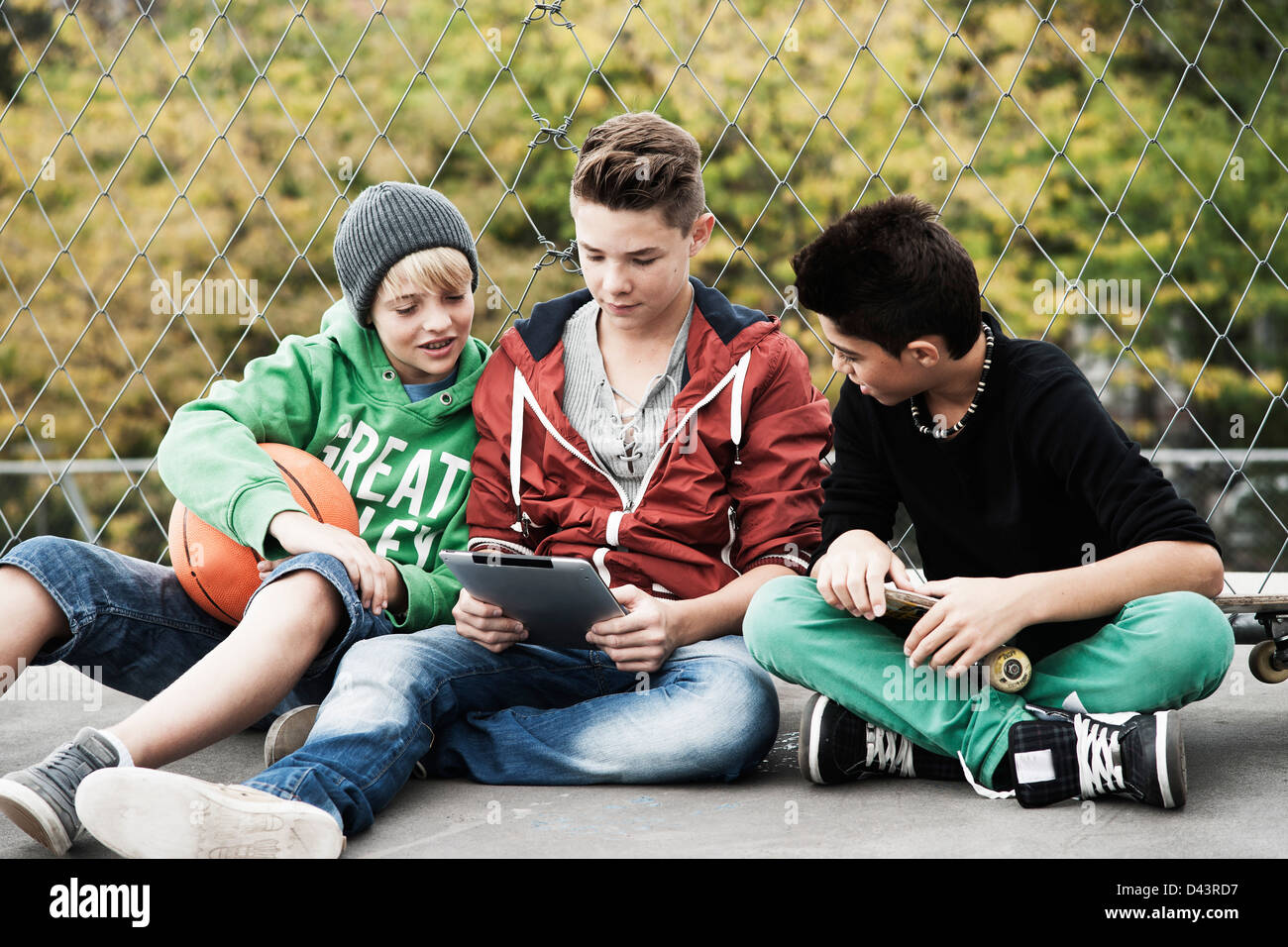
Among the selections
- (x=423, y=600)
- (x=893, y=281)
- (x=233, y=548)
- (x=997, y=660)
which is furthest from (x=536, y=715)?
(x=893, y=281)

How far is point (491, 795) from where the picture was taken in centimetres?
141

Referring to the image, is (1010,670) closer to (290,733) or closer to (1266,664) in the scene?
(1266,664)

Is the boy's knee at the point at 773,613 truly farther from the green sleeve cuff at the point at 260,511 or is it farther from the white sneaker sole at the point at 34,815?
the white sneaker sole at the point at 34,815

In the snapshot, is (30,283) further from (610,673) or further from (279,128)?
(610,673)

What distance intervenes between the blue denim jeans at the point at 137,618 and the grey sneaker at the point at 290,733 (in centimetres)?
4

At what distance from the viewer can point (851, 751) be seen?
1.40m

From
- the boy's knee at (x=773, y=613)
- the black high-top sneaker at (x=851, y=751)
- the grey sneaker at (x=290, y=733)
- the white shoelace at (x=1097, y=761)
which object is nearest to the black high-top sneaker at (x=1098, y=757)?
the white shoelace at (x=1097, y=761)

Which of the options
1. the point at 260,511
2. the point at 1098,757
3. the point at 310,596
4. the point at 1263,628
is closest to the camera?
the point at 1098,757

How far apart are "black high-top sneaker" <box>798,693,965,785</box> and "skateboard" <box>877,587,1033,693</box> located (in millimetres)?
135

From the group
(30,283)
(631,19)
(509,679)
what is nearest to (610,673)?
(509,679)

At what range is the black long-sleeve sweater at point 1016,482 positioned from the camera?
1.33 meters

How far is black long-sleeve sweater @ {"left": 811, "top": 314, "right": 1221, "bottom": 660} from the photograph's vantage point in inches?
52.5

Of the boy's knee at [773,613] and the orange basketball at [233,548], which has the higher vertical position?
the orange basketball at [233,548]

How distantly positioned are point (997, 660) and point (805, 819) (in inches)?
10.1
